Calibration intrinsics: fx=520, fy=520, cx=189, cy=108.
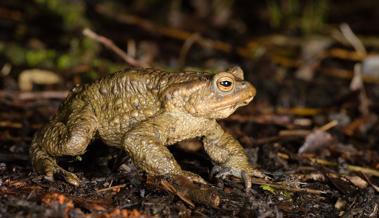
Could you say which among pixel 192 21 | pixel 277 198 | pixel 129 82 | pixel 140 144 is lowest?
pixel 277 198

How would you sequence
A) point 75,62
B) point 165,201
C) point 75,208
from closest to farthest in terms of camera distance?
point 75,208, point 165,201, point 75,62

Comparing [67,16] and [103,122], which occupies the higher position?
[67,16]

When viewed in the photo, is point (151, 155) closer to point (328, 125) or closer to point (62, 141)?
point (62, 141)

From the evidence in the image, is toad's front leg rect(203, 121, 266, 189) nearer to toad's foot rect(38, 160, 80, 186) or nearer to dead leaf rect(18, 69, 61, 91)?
toad's foot rect(38, 160, 80, 186)

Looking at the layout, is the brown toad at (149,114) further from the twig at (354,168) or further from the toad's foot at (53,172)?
the twig at (354,168)

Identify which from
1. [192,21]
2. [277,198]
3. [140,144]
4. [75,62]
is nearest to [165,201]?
[140,144]

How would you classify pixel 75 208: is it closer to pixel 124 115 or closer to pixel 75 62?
pixel 124 115
